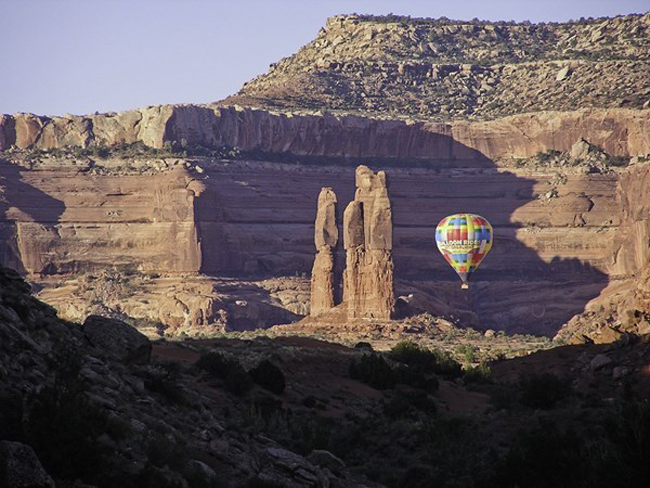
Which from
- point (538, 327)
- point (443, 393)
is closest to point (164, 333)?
point (538, 327)

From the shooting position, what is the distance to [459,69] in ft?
529

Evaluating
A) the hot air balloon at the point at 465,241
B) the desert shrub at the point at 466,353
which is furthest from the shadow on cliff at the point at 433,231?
the desert shrub at the point at 466,353

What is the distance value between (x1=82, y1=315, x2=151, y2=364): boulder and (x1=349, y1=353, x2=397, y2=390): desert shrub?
545 inches

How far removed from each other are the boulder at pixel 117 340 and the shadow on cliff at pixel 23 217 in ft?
277

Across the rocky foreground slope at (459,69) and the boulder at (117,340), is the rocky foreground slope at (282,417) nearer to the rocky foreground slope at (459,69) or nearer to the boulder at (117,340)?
the boulder at (117,340)

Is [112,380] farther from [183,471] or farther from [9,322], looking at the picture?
[183,471]

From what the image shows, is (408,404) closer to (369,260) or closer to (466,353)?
(466,353)

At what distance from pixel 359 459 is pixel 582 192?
97.3m

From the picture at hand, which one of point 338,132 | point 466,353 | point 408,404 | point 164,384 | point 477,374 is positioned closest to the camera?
point 164,384

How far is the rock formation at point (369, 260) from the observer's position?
3959 inches

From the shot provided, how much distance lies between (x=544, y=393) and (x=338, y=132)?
97620 mm

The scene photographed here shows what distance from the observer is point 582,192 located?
133125 mm

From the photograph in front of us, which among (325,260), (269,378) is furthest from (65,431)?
(325,260)

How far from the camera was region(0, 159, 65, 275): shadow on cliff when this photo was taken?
122312 mm
